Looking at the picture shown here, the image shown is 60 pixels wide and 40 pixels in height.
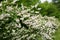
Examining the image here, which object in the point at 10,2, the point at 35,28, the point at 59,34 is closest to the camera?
the point at 35,28

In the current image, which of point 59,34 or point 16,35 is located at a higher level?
point 16,35

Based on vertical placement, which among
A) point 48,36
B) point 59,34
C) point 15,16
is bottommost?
point 59,34

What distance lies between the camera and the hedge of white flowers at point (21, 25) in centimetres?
609

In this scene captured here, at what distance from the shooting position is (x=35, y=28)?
6.07 m

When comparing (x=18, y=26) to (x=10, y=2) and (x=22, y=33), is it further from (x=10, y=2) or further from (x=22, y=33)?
(x=10, y=2)

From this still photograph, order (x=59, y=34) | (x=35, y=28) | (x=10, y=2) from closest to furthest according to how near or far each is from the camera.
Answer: (x=35, y=28) → (x=10, y=2) → (x=59, y=34)

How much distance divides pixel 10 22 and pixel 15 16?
0.17 metres

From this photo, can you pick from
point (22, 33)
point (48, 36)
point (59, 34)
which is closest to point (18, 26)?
point (22, 33)

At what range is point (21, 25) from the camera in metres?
6.22

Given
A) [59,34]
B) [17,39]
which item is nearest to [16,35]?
[17,39]

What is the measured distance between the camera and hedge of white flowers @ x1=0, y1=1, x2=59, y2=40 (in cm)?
609

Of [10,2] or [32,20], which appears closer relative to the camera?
[32,20]

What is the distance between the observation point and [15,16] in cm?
622

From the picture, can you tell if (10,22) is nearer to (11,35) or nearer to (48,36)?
(11,35)
